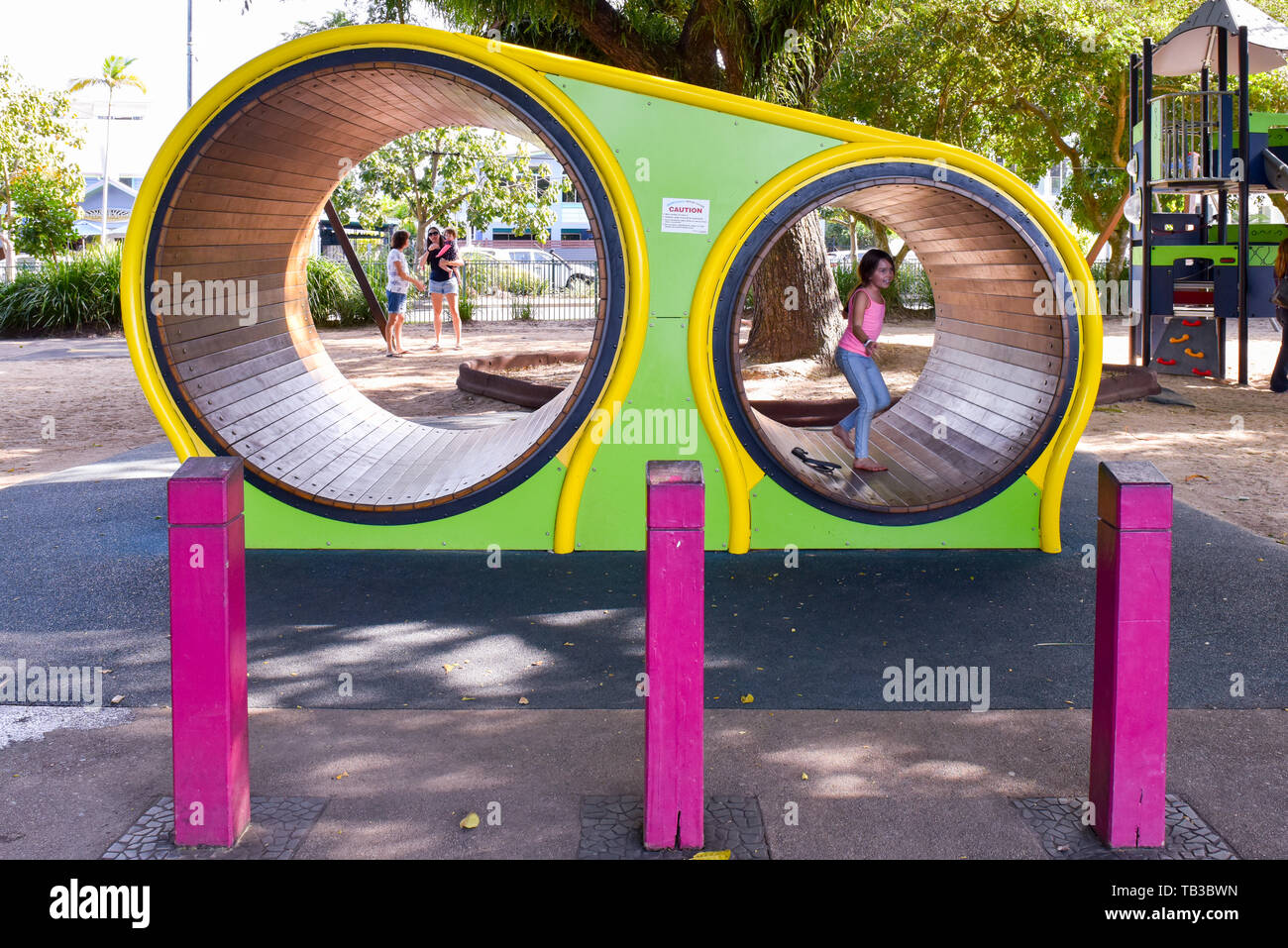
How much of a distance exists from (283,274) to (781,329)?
7.99 metres

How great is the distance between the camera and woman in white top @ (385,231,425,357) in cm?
1588

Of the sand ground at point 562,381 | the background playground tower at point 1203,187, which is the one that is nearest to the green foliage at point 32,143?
the sand ground at point 562,381

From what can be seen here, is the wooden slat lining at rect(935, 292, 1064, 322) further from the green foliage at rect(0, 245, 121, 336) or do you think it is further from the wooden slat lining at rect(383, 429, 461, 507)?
the green foliage at rect(0, 245, 121, 336)

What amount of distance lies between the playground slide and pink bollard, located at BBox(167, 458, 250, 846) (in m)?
3.09

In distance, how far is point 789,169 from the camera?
6254mm

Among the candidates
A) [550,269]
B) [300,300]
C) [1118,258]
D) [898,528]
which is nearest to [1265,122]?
[898,528]

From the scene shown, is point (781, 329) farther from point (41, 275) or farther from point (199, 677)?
point (41, 275)

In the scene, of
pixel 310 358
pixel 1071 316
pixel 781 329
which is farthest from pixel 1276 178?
pixel 310 358

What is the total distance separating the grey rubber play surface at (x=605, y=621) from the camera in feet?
15.6

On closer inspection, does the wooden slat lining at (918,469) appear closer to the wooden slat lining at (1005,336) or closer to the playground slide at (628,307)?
the playground slide at (628,307)

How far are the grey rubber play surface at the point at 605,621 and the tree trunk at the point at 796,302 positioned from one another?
8039 millimetres

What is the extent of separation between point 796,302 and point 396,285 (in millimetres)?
5493

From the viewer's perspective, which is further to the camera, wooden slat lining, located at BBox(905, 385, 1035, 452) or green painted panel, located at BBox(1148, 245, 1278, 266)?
green painted panel, located at BBox(1148, 245, 1278, 266)

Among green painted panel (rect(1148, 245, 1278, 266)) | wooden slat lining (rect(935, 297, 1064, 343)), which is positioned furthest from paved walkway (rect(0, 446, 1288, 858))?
green painted panel (rect(1148, 245, 1278, 266))
